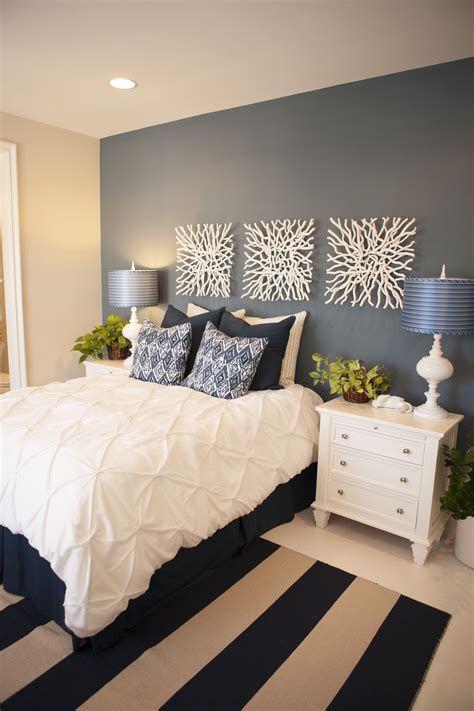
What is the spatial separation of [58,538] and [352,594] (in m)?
1.31

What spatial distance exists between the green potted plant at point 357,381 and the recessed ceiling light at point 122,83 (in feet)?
6.67

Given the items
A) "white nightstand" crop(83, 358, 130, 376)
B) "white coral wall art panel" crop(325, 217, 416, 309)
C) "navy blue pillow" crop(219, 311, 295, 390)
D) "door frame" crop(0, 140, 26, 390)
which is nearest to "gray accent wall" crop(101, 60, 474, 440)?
"white coral wall art panel" crop(325, 217, 416, 309)

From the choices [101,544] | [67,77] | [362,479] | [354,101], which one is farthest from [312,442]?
[67,77]

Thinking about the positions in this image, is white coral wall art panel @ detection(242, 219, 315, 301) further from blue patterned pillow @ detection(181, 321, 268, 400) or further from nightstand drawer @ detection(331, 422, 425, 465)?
nightstand drawer @ detection(331, 422, 425, 465)

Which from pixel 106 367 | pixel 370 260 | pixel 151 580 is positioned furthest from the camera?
pixel 106 367

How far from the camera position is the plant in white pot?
7.48 ft

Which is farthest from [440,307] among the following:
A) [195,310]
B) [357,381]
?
[195,310]

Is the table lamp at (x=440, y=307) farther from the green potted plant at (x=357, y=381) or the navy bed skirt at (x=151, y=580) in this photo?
the navy bed skirt at (x=151, y=580)

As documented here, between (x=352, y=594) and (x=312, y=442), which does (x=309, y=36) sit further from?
(x=352, y=594)

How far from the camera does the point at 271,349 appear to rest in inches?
116

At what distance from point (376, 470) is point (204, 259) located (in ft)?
6.77

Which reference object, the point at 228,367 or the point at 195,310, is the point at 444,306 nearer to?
the point at 228,367

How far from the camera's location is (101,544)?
1.67 meters

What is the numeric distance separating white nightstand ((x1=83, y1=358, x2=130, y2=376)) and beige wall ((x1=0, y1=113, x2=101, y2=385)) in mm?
432
